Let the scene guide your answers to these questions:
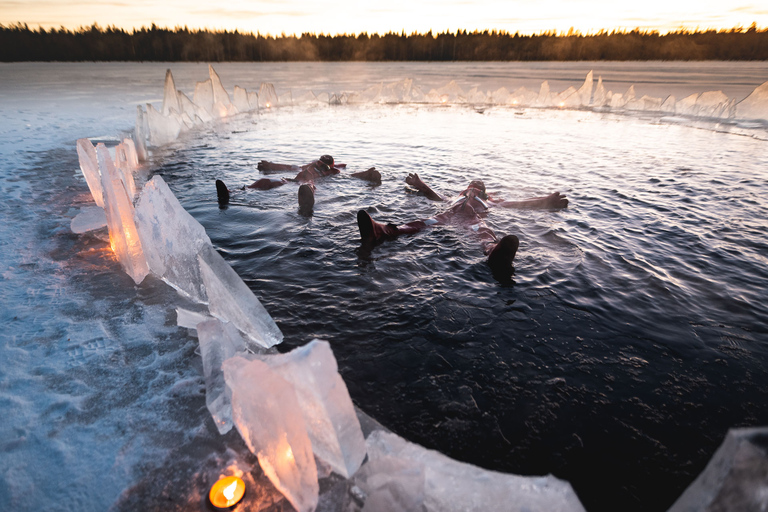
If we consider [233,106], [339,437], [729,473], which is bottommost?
[233,106]

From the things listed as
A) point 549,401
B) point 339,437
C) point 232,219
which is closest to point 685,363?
point 549,401

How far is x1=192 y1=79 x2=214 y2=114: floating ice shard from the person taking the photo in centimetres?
1616

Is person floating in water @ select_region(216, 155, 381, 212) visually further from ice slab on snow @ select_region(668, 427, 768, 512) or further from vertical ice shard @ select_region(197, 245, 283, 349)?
ice slab on snow @ select_region(668, 427, 768, 512)

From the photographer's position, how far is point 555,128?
14.6m

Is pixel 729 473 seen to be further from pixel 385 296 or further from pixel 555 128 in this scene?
pixel 555 128

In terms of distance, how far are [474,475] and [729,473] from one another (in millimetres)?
1011

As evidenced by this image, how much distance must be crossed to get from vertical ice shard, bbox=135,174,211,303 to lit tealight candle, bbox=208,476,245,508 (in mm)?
1730

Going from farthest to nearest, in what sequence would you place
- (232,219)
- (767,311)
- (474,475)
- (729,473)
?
(232,219) < (767,311) < (474,475) < (729,473)

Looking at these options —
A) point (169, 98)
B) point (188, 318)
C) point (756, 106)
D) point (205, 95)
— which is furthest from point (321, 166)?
point (756, 106)

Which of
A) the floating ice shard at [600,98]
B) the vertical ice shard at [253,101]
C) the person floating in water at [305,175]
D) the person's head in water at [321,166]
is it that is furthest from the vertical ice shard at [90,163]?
the floating ice shard at [600,98]

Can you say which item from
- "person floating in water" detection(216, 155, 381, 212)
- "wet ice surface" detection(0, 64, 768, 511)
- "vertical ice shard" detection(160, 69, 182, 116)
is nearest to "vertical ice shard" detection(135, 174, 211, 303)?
"wet ice surface" detection(0, 64, 768, 511)

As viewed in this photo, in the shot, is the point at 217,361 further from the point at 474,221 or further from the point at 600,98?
the point at 600,98

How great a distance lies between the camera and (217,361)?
2355 millimetres

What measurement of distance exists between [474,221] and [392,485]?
4202mm
